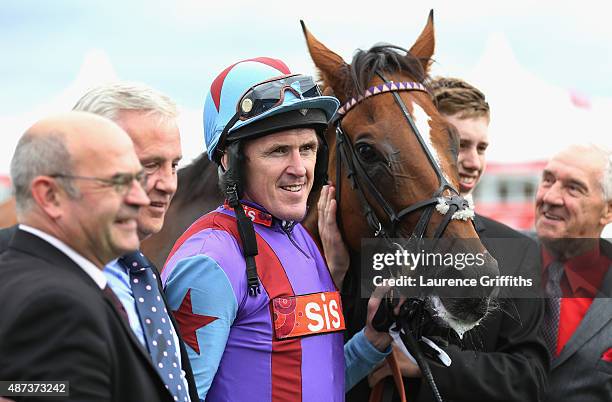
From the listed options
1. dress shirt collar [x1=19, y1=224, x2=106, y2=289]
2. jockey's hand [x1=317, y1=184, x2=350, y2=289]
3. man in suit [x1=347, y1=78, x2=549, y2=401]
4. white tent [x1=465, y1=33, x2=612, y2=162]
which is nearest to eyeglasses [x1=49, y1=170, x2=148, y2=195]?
dress shirt collar [x1=19, y1=224, x2=106, y2=289]

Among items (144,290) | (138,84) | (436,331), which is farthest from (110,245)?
(436,331)

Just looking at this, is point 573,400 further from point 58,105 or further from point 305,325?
point 58,105

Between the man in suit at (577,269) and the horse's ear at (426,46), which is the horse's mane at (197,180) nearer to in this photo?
the horse's ear at (426,46)

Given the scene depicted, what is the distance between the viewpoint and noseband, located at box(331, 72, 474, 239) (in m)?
2.97

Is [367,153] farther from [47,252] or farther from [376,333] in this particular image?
[47,252]

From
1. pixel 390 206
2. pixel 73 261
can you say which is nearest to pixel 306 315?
pixel 390 206

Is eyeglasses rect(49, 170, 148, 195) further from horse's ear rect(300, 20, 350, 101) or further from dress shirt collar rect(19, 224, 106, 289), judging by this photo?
horse's ear rect(300, 20, 350, 101)

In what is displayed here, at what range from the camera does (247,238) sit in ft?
8.04

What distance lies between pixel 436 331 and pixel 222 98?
125 centimetres

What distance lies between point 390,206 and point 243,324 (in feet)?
3.41

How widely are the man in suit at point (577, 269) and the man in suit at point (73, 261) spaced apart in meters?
2.34

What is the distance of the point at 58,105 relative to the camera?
606 inches

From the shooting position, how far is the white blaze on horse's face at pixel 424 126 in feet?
10.2

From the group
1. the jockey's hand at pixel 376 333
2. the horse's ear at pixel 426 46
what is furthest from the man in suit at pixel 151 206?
the horse's ear at pixel 426 46
